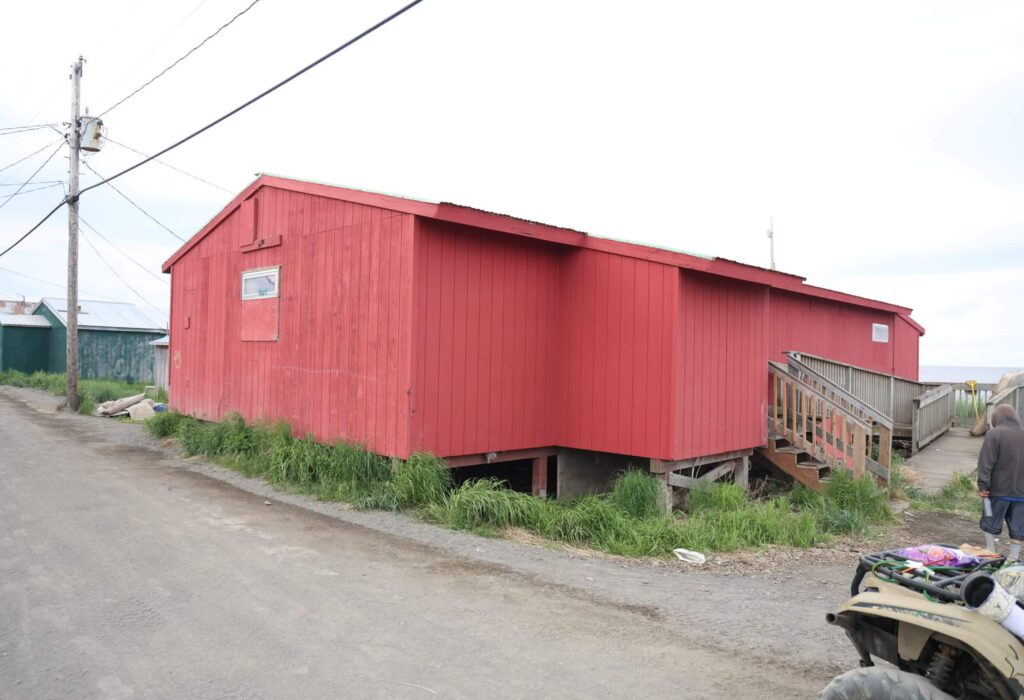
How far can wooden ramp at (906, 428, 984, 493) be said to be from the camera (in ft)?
39.3

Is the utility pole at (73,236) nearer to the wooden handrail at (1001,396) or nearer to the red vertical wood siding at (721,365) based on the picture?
the red vertical wood siding at (721,365)

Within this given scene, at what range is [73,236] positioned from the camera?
18594 mm

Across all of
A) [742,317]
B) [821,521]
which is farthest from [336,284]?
[821,521]

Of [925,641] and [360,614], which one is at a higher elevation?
[925,641]

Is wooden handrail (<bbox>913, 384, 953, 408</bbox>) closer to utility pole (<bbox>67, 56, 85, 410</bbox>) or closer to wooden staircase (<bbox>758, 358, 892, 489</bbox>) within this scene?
wooden staircase (<bbox>758, 358, 892, 489</bbox>)

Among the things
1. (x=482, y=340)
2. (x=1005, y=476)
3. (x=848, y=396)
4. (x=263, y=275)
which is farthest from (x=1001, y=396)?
(x=263, y=275)

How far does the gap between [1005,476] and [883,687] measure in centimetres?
504

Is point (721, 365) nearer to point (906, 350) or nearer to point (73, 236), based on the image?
point (906, 350)

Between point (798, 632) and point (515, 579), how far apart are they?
2.08 metres

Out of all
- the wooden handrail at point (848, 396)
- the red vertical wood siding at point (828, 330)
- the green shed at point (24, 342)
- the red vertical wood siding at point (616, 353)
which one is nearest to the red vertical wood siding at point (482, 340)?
the red vertical wood siding at point (616, 353)

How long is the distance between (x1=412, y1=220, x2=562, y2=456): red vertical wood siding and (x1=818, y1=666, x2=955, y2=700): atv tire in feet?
19.4

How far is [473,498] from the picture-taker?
→ 288 inches

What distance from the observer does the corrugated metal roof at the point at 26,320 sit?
2973 cm

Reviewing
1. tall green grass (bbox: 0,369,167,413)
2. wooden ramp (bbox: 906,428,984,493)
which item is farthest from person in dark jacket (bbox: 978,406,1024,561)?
tall green grass (bbox: 0,369,167,413)
